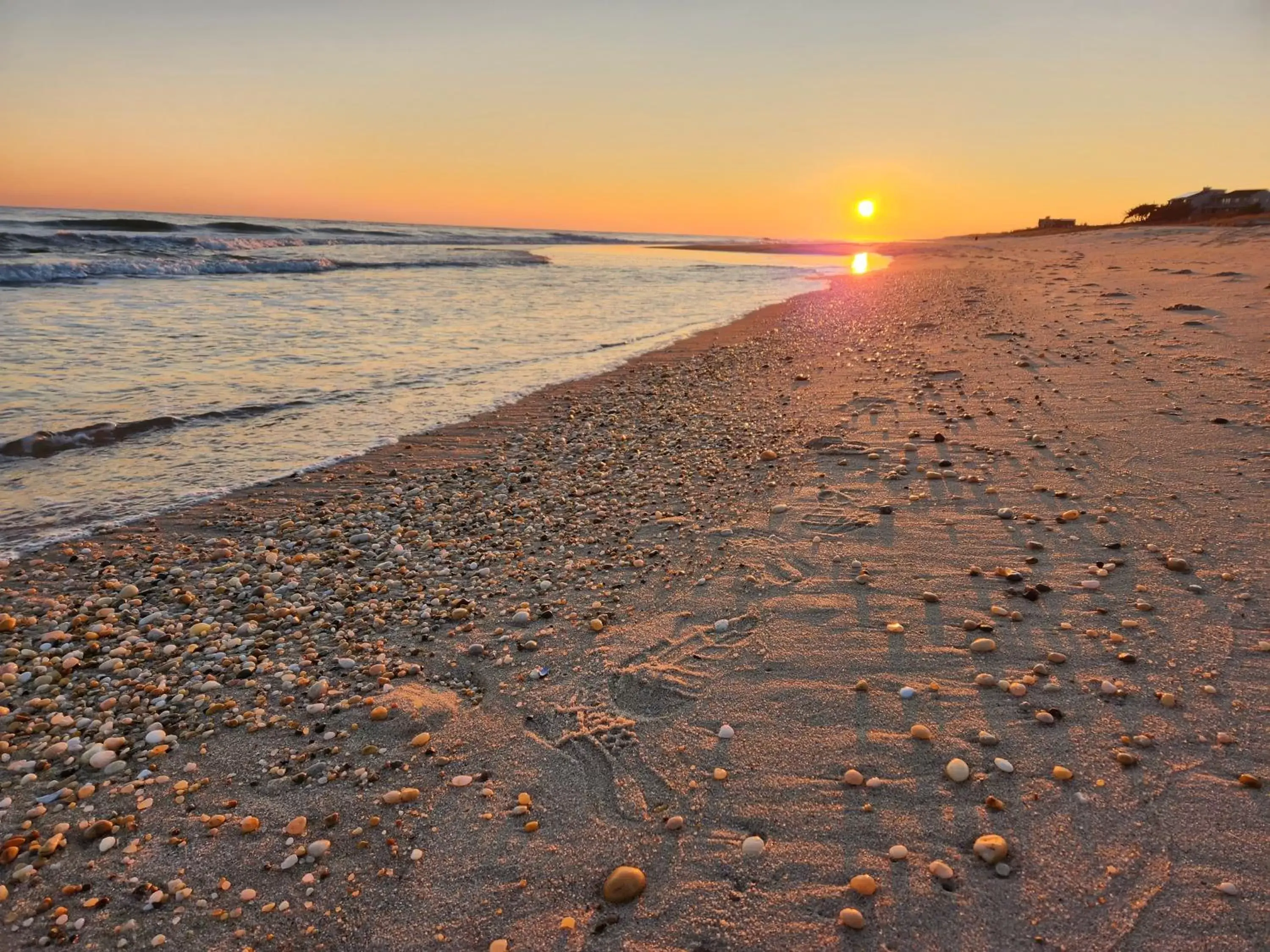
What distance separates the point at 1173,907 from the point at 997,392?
288 inches

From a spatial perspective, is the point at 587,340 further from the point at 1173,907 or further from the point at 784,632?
the point at 1173,907

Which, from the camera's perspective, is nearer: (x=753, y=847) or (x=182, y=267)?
(x=753, y=847)

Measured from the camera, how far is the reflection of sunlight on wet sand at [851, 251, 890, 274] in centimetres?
3895

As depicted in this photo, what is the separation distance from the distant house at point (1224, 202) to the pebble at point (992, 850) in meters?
54.9

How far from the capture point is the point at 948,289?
2114cm

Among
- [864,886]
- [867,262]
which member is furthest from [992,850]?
[867,262]

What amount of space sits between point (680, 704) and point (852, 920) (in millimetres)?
1373

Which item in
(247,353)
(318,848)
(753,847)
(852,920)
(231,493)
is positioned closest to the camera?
(852,920)

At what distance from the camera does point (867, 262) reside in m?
47.9

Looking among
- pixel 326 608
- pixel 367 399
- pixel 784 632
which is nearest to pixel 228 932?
pixel 326 608

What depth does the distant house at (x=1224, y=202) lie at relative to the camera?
144ft

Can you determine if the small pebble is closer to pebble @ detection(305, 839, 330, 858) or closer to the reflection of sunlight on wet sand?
pebble @ detection(305, 839, 330, 858)

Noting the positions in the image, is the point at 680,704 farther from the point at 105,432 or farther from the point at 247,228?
the point at 247,228

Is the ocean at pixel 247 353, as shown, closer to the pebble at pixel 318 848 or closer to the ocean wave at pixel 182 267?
the ocean wave at pixel 182 267
